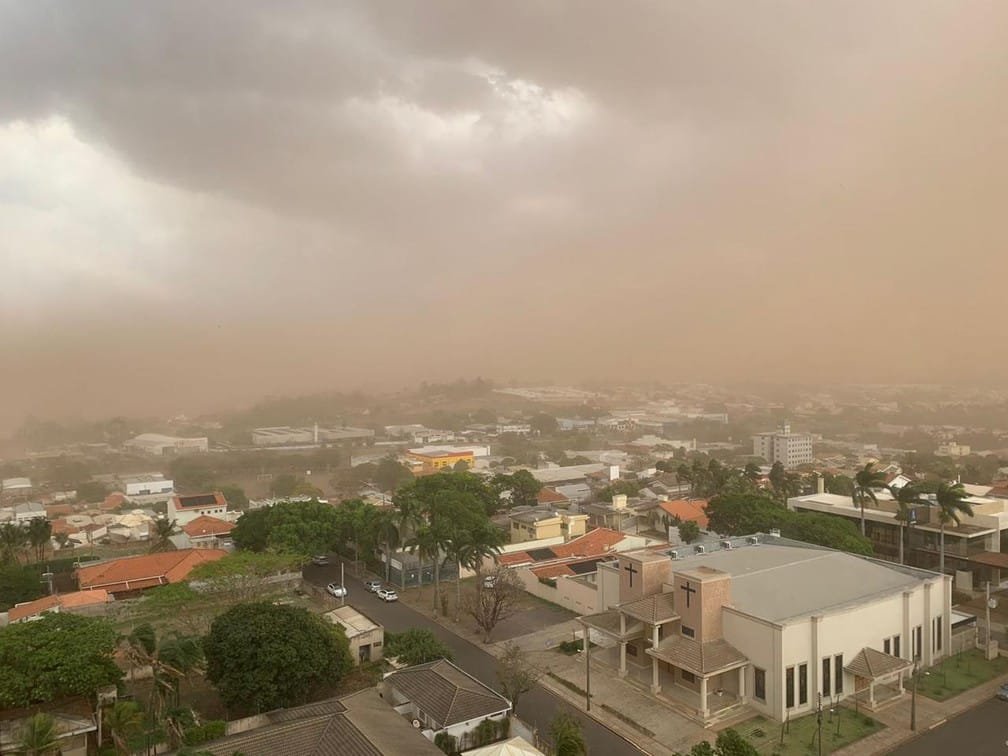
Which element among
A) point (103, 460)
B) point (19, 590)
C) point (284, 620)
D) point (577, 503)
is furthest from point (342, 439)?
point (284, 620)

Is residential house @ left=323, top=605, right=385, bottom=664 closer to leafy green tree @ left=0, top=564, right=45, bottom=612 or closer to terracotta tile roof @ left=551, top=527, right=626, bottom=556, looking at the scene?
terracotta tile roof @ left=551, top=527, right=626, bottom=556

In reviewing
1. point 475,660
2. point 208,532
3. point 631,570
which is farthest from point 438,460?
point 631,570

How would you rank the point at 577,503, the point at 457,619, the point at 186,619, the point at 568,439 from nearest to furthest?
1. the point at 186,619
2. the point at 457,619
3. the point at 577,503
4. the point at 568,439

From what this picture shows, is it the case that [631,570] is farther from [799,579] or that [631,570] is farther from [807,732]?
[807,732]

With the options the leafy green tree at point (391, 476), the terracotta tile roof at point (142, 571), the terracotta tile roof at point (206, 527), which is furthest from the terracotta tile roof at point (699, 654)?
the leafy green tree at point (391, 476)

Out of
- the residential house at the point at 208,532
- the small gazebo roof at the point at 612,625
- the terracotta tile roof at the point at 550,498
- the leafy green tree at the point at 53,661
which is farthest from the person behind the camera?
the terracotta tile roof at the point at 550,498

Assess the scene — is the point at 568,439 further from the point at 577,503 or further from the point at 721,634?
the point at 721,634

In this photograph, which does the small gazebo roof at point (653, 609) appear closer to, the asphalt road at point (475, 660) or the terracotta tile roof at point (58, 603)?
the asphalt road at point (475, 660)
